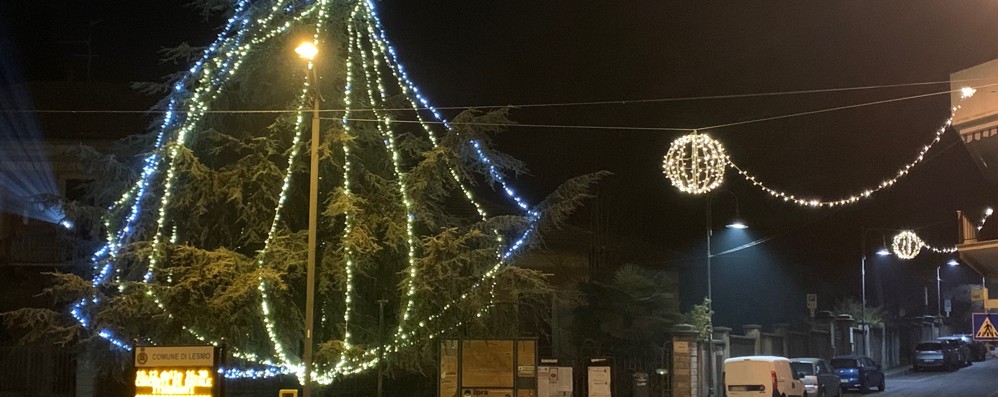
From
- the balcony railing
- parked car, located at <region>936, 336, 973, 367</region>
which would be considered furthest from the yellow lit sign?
parked car, located at <region>936, 336, 973, 367</region>

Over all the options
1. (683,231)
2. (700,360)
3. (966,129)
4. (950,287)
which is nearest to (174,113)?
(966,129)

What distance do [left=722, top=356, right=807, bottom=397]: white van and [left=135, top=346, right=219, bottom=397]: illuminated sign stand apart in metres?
16.0

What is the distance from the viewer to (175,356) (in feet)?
45.0

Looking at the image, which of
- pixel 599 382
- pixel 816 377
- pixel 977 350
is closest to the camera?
pixel 599 382

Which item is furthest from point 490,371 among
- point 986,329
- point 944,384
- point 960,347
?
point 960,347

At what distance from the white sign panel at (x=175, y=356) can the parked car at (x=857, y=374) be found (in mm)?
27195

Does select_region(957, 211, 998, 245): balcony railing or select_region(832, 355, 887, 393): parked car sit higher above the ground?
select_region(957, 211, 998, 245): balcony railing

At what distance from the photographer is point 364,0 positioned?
20297 mm

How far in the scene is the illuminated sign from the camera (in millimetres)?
13594

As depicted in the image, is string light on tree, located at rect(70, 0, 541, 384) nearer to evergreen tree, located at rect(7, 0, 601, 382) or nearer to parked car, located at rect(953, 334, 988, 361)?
evergreen tree, located at rect(7, 0, 601, 382)

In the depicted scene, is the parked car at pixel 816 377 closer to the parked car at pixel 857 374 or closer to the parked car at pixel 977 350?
the parked car at pixel 857 374

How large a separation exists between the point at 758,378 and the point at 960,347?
3379 cm

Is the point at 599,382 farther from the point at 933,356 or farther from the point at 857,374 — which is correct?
the point at 933,356

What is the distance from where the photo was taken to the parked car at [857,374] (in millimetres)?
35469
